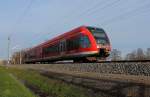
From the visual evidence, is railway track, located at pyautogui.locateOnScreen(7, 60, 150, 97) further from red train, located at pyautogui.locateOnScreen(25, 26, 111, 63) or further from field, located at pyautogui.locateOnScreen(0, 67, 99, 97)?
red train, located at pyautogui.locateOnScreen(25, 26, 111, 63)

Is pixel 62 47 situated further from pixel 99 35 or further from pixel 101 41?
pixel 101 41

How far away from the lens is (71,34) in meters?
32.7

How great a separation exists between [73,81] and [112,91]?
25.2ft

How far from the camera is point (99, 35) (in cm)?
2961

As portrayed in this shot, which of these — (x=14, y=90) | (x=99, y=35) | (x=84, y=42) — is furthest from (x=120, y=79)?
(x=99, y=35)

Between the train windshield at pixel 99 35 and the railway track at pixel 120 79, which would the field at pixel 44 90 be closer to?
the railway track at pixel 120 79

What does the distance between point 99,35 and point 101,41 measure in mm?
781

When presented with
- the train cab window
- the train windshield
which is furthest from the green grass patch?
the train windshield

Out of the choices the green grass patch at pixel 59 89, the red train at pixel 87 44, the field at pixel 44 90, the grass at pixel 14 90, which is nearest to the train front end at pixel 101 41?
the red train at pixel 87 44

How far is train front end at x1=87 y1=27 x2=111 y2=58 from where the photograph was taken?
93.2 feet

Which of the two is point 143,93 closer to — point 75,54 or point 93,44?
point 93,44

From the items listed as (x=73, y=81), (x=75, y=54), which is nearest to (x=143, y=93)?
(x=73, y=81)

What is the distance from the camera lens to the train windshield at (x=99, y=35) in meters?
29.0

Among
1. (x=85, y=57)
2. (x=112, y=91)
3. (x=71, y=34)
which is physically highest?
(x=71, y=34)
